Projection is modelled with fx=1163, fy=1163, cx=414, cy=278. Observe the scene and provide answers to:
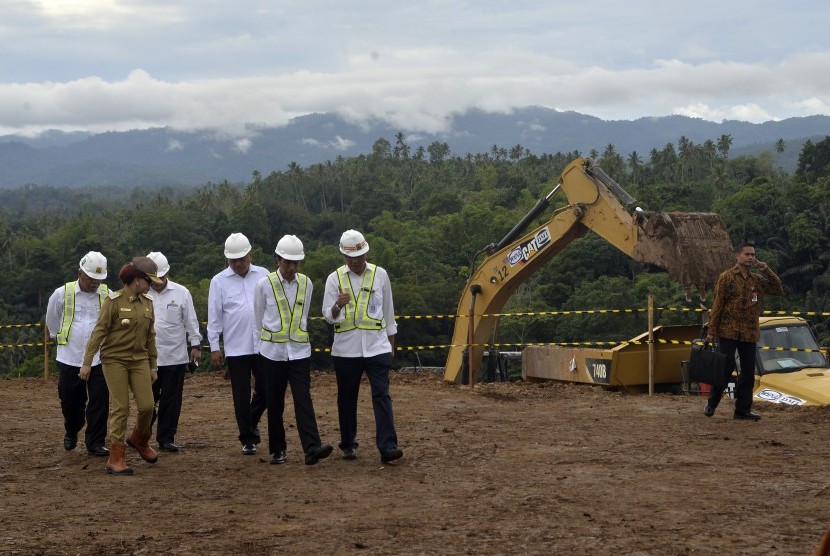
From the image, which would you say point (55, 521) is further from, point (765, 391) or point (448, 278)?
point (448, 278)

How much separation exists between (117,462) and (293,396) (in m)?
1.46

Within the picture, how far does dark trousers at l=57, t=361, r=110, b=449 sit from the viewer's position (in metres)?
9.85

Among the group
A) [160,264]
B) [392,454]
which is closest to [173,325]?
[160,264]

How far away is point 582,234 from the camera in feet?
53.7

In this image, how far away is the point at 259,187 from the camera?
134 m

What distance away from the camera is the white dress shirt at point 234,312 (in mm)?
9875

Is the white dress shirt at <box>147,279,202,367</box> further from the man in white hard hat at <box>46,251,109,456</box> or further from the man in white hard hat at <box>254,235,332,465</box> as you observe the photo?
the man in white hard hat at <box>254,235,332,465</box>

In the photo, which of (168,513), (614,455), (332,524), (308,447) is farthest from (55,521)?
(614,455)

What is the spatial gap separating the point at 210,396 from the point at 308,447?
22.7ft

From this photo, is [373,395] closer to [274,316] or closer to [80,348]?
[274,316]

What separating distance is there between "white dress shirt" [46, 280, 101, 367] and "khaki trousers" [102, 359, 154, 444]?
1020 millimetres

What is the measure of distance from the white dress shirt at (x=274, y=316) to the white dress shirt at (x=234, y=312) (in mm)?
545

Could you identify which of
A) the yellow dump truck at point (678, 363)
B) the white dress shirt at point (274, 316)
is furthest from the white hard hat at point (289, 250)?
the yellow dump truck at point (678, 363)

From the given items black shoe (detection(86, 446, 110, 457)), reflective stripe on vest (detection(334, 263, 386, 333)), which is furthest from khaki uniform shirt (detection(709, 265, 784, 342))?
black shoe (detection(86, 446, 110, 457))
